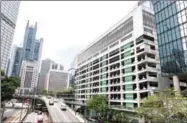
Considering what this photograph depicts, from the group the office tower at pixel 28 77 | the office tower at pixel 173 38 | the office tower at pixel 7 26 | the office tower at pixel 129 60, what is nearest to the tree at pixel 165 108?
the office tower at pixel 129 60

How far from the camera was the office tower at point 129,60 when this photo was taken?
4347 cm

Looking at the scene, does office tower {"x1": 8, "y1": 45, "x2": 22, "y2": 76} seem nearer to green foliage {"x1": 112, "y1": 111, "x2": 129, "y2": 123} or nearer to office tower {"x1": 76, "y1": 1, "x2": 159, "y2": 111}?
office tower {"x1": 76, "y1": 1, "x2": 159, "y2": 111}

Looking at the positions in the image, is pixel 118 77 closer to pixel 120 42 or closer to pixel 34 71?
pixel 120 42

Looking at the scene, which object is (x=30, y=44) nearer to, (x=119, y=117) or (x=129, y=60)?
(x=129, y=60)

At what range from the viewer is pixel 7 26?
11556 centimetres

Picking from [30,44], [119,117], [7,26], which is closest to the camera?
[119,117]

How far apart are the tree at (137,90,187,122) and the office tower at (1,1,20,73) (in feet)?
345

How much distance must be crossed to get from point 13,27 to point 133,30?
339 ft

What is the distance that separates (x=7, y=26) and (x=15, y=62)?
73.2 m

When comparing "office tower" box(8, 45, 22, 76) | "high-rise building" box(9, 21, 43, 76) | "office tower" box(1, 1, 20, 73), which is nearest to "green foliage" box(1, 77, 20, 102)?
"office tower" box(1, 1, 20, 73)

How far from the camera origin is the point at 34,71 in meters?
160

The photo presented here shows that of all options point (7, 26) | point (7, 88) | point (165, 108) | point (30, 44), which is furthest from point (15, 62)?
point (165, 108)

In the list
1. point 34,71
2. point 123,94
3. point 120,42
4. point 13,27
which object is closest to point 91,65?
point 120,42

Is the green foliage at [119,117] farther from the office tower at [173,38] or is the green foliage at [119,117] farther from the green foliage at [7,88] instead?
the green foliage at [7,88]
